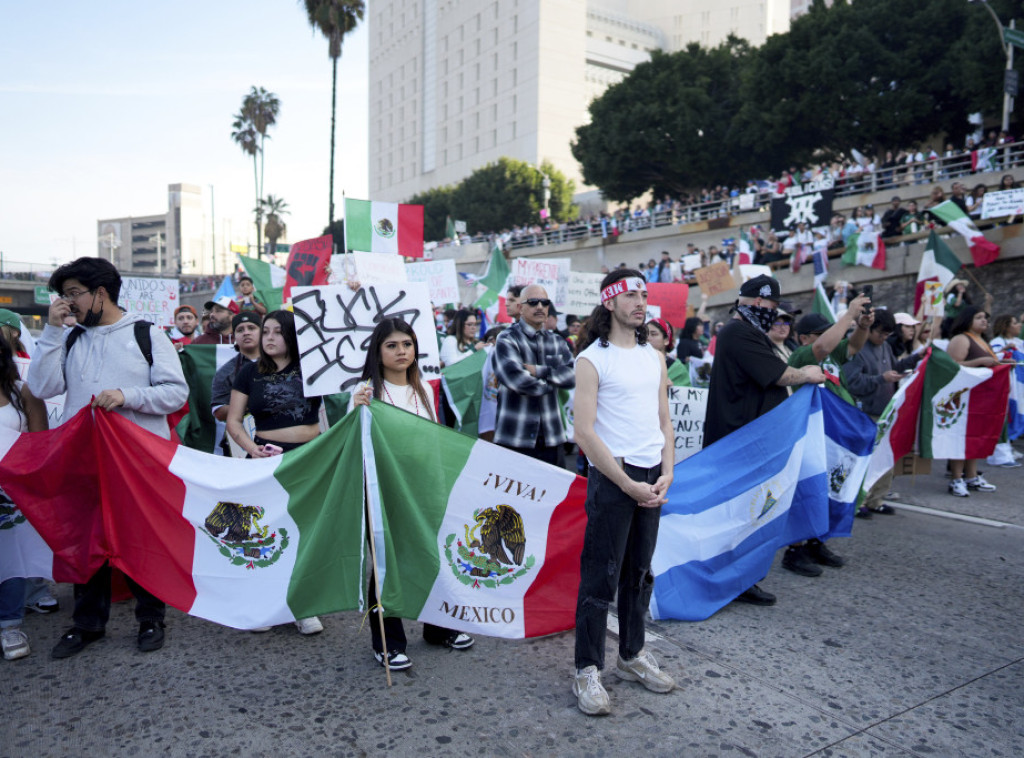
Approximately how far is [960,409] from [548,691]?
5.83 m

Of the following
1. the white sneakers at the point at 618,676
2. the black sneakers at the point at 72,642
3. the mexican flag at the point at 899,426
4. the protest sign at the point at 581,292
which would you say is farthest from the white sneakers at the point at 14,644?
the protest sign at the point at 581,292

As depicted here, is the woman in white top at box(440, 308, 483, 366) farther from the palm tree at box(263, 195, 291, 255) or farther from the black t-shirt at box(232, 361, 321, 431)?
the palm tree at box(263, 195, 291, 255)

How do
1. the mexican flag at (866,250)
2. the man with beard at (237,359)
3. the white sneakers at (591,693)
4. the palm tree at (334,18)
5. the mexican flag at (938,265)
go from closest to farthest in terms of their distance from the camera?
the white sneakers at (591,693), the man with beard at (237,359), the mexican flag at (938,265), the mexican flag at (866,250), the palm tree at (334,18)

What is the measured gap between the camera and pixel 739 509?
14.2 feet

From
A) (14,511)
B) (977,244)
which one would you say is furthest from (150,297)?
(977,244)

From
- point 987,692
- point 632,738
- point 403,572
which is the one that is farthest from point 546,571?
point 987,692

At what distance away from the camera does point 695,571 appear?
419 cm

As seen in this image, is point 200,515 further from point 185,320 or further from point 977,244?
point 977,244

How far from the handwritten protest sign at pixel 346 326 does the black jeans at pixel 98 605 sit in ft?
4.19

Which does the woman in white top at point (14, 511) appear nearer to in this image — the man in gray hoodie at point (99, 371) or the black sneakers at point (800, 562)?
the man in gray hoodie at point (99, 371)

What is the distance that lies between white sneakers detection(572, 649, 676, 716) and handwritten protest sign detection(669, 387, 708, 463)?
377 cm

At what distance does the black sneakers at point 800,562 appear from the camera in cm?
493

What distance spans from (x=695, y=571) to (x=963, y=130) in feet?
114

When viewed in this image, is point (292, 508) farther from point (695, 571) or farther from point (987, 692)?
point (987, 692)
